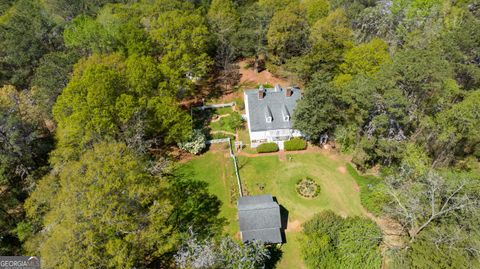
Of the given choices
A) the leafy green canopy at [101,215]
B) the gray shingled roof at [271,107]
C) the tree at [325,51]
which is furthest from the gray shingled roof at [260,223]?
the tree at [325,51]

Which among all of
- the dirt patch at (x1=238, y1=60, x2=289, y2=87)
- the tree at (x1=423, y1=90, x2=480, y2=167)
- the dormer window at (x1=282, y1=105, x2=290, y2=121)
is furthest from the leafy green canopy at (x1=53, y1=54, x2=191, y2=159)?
the tree at (x1=423, y1=90, x2=480, y2=167)

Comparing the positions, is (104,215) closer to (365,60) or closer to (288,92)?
(288,92)

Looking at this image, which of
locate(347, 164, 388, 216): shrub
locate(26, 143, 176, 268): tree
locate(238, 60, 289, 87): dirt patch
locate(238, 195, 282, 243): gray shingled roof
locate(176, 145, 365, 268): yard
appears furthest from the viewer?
locate(238, 60, 289, 87): dirt patch

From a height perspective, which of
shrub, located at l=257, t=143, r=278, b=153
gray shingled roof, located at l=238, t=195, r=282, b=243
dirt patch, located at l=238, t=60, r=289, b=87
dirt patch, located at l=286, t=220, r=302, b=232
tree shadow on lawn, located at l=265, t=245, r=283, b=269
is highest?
dirt patch, located at l=238, t=60, r=289, b=87

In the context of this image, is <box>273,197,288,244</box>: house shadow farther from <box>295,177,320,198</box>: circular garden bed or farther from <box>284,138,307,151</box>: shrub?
<box>284,138,307,151</box>: shrub

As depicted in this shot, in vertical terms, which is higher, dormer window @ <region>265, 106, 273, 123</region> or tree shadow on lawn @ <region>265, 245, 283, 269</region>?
dormer window @ <region>265, 106, 273, 123</region>

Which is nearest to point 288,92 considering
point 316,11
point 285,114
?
point 285,114
